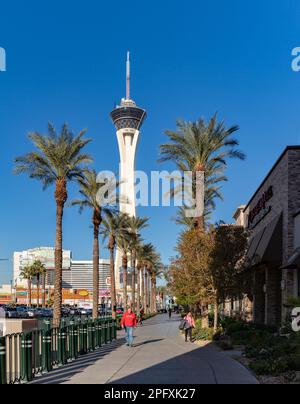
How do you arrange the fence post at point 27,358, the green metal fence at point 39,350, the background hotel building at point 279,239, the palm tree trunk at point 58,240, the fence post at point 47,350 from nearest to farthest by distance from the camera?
the green metal fence at point 39,350 → the fence post at point 27,358 → the fence post at point 47,350 → the background hotel building at point 279,239 → the palm tree trunk at point 58,240

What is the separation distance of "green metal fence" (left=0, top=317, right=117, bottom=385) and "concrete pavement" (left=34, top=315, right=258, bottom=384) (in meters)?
0.34

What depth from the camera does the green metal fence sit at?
43.9ft

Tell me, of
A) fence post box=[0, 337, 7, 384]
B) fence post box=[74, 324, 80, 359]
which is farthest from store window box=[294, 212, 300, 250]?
fence post box=[0, 337, 7, 384]

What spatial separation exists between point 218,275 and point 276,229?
3312 mm

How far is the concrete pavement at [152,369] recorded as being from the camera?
44.8 ft

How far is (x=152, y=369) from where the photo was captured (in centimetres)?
1583

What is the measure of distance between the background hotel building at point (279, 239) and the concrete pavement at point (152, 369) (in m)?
5.98

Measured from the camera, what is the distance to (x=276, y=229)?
2784 cm

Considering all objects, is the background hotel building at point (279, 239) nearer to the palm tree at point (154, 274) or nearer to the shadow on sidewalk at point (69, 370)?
the shadow on sidewalk at point (69, 370)

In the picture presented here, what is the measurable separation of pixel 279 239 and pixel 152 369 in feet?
44.0

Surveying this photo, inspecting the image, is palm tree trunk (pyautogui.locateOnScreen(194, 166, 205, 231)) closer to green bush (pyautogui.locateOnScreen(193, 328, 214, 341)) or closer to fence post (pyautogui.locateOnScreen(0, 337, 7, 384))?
green bush (pyautogui.locateOnScreen(193, 328, 214, 341))

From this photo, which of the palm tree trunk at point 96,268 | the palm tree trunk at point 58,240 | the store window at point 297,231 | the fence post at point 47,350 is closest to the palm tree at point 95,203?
the palm tree trunk at point 96,268

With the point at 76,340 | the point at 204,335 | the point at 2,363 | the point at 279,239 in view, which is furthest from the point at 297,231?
the point at 2,363
